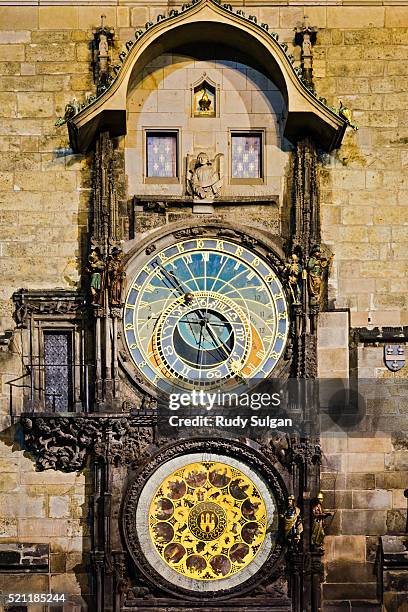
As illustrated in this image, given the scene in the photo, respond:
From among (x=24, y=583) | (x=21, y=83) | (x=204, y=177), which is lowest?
(x=24, y=583)

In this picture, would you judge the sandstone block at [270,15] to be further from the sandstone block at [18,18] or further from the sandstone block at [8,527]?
the sandstone block at [8,527]

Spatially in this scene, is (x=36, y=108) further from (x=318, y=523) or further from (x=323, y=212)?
(x=318, y=523)

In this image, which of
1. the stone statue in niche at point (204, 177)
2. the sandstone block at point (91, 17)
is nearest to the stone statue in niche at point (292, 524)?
the stone statue in niche at point (204, 177)

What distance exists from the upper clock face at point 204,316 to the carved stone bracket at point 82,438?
21.6 inches

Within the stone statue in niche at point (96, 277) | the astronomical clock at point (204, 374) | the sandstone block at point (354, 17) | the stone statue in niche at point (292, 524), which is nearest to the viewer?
the stone statue in niche at point (292, 524)

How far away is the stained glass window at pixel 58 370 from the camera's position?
20.4 metres

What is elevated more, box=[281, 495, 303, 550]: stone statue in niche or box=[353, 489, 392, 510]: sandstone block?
box=[353, 489, 392, 510]: sandstone block

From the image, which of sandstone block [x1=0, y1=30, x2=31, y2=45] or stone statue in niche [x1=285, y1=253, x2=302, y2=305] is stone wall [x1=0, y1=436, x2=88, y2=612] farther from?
sandstone block [x1=0, y1=30, x2=31, y2=45]

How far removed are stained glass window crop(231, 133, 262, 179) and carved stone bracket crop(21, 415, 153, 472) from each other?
267 centimetres

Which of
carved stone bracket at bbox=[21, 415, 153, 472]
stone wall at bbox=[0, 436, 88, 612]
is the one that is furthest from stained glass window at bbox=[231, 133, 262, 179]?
stone wall at bbox=[0, 436, 88, 612]

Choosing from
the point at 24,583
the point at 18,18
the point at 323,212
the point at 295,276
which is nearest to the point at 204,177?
the point at 323,212

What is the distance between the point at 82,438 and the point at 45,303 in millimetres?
1414

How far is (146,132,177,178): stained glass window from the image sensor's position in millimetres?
20766

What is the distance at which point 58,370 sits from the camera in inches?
807
